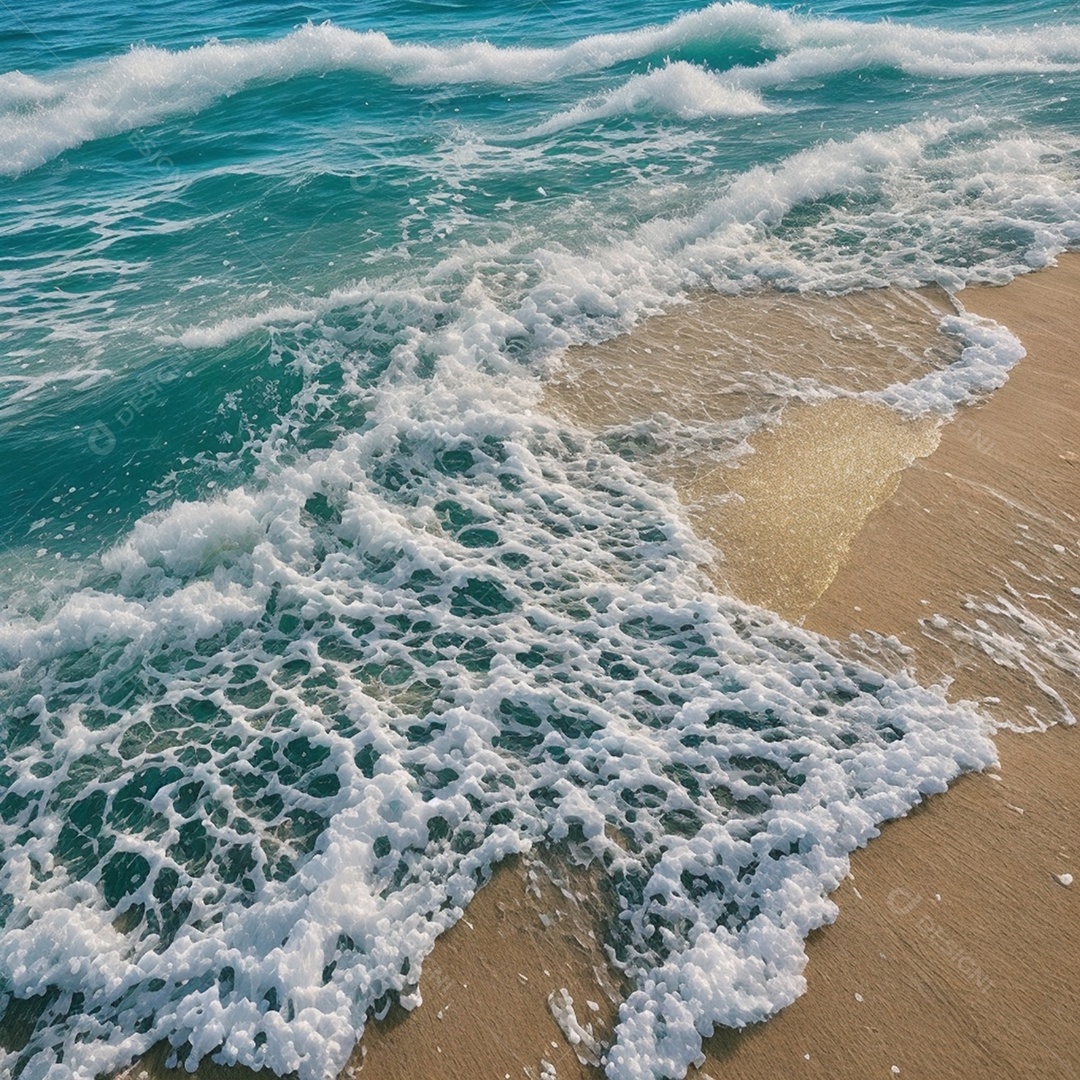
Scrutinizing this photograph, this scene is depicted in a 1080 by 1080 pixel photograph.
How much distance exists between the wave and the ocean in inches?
34.0

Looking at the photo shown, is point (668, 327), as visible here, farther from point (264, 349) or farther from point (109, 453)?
point (109, 453)

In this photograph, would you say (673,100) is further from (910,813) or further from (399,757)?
(910,813)

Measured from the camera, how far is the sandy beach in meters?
3.16

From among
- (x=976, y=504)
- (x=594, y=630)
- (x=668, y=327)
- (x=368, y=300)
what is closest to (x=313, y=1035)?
(x=594, y=630)

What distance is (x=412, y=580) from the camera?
17.6 feet

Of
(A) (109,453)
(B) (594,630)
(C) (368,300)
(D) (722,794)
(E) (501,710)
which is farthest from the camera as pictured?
(C) (368,300)

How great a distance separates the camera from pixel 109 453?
6.99 meters

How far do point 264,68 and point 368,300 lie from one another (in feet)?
35.2

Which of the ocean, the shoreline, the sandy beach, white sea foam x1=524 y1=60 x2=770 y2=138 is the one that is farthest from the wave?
the shoreline

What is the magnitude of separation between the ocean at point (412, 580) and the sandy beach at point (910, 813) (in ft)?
0.48

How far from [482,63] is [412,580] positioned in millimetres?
13494

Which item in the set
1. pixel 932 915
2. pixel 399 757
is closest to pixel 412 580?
pixel 399 757
